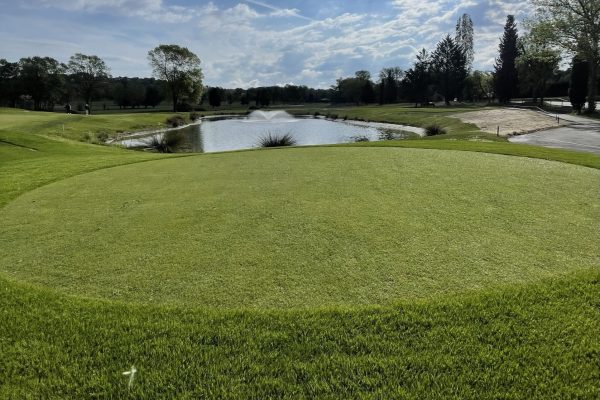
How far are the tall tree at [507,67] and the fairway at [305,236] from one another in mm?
61709

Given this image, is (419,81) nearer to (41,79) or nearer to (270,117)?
(270,117)

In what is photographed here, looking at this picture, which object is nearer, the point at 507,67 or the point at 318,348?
the point at 318,348

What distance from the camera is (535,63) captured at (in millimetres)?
51312

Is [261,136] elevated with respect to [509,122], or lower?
lower

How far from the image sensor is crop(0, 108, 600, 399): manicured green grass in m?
2.06

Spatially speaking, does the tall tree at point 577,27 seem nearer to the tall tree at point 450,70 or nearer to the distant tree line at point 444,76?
the distant tree line at point 444,76

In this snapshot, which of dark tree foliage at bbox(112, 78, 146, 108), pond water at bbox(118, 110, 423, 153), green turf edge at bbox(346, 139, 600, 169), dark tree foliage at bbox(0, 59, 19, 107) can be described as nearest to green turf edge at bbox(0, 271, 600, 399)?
green turf edge at bbox(346, 139, 600, 169)

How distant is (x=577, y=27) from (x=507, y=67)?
88.7ft

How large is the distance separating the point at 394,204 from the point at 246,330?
119 inches

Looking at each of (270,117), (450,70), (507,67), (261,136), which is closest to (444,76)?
(450,70)

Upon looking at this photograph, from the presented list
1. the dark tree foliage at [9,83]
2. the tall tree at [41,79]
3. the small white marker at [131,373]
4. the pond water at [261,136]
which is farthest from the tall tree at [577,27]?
the dark tree foliage at [9,83]

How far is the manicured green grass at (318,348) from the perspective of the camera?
6.76 ft

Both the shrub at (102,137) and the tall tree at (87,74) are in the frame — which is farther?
the tall tree at (87,74)

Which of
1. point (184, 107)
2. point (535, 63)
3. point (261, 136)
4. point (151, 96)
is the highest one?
point (535, 63)
